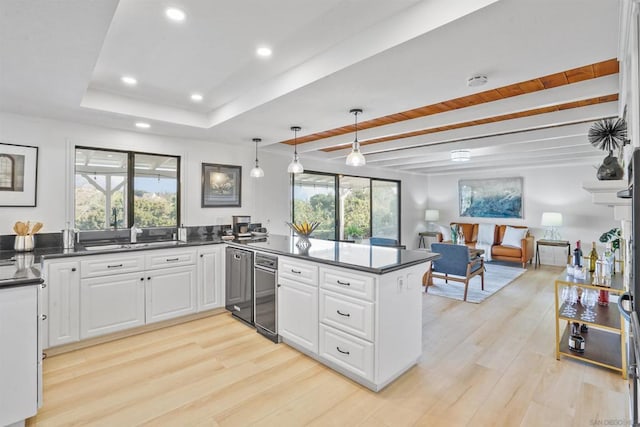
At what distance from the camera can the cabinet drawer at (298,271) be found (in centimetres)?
272

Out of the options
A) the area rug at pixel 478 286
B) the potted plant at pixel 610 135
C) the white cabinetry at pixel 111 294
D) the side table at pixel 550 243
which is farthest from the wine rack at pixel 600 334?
the side table at pixel 550 243

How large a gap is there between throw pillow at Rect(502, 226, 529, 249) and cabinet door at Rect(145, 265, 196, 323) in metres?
6.80

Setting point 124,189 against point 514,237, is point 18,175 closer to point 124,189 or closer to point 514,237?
point 124,189

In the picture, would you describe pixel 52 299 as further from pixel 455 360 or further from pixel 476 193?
pixel 476 193

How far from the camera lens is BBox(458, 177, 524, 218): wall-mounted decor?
762cm

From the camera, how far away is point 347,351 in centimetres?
244

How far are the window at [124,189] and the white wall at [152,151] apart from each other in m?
0.11

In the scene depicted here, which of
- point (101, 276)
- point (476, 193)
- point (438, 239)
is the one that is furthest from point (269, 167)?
point (476, 193)

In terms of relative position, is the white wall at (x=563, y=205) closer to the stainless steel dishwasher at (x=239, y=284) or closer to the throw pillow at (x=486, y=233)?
the throw pillow at (x=486, y=233)

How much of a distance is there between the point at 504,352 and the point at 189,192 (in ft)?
13.5

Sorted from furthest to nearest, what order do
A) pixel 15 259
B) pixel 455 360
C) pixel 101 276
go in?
pixel 101 276 < pixel 455 360 < pixel 15 259

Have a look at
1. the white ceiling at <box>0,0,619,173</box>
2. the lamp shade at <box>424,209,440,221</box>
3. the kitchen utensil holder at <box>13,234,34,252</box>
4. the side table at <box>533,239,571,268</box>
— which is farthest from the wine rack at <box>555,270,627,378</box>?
the lamp shade at <box>424,209,440,221</box>

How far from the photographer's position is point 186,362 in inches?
108

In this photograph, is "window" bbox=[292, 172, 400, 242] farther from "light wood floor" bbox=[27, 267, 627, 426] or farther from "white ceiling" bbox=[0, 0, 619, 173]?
"light wood floor" bbox=[27, 267, 627, 426]
